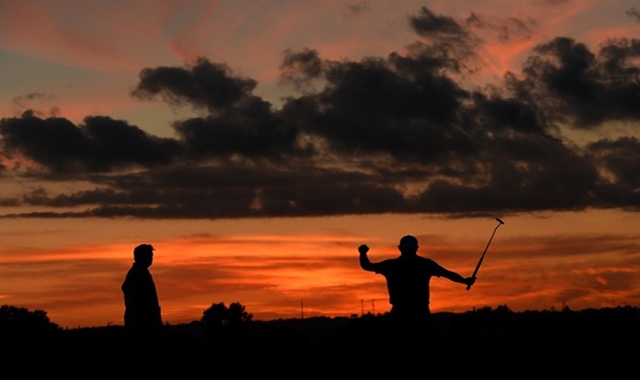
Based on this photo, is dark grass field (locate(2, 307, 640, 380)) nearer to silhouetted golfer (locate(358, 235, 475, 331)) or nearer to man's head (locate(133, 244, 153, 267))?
silhouetted golfer (locate(358, 235, 475, 331))

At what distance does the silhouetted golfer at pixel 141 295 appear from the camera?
20688 millimetres

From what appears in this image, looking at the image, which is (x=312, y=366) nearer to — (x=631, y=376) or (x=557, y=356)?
(x=557, y=356)

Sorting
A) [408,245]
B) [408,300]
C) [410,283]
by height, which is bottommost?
[408,300]

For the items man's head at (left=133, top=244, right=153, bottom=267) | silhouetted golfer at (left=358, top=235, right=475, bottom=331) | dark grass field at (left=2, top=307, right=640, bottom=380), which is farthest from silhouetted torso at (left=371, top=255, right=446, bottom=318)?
man's head at (left=133, top=244, right=153, bottom=267)

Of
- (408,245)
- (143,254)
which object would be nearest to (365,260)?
(408,245)

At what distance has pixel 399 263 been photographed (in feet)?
68.1

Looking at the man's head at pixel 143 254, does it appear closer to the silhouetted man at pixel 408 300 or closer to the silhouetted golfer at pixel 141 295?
the silhouetted golfer at pixel 141 295

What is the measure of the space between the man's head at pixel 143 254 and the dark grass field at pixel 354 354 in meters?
1.17

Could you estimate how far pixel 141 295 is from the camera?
20.7 m

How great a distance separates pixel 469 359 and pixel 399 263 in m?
8.77

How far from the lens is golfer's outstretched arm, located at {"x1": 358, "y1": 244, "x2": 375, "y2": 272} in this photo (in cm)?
2123

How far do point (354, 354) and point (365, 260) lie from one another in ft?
34.7

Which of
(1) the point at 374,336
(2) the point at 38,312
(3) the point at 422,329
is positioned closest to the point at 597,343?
(1) the point at 374,336

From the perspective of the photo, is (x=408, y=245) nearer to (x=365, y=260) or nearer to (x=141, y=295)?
(x=365, y=260)
